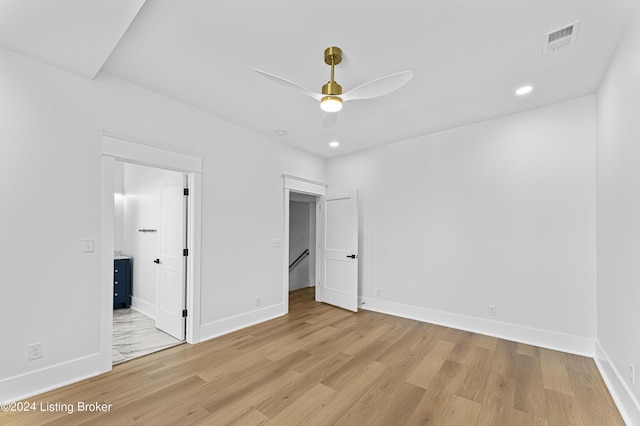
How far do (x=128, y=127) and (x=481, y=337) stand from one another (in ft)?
15.9

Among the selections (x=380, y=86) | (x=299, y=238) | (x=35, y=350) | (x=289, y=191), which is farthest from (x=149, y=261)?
(x=380, y=86)

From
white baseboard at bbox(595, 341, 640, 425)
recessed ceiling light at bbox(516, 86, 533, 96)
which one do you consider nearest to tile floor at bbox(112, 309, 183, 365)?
white baseboard at bbox(595, 341, 640, 425)

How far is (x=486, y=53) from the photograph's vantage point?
92.2 inches

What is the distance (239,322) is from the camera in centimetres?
381

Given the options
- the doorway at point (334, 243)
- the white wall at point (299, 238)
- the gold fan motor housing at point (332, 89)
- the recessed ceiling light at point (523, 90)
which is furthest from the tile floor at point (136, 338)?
the recessed ceiling light at point (523, 90)

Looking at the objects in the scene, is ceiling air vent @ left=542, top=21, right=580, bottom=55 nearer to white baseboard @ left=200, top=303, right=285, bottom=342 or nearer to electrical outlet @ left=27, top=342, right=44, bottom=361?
white baseboard @ left=200, top=303, right=285, bottom=342

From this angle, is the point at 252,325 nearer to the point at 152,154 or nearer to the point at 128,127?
the point at 152,154

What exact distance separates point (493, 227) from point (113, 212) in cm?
443

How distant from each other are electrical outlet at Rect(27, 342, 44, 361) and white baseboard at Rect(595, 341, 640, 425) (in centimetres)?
444

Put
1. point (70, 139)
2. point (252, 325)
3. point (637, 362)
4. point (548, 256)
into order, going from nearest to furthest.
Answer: point (637, 362)
point (70, 139)
point (548, 256)
point (252, 325)

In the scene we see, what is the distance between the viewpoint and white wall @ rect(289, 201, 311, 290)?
6965 millimetres

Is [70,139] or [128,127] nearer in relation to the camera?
[70,139]

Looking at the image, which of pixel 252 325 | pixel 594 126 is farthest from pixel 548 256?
pixel 252 325

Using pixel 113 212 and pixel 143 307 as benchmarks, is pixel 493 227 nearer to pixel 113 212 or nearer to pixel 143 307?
pixel 113 212
